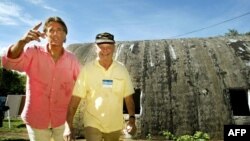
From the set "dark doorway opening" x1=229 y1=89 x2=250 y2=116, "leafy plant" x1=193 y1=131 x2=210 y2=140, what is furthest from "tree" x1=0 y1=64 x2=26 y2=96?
"leafy plant" x1=193 y1=131 x2=210 y2=140

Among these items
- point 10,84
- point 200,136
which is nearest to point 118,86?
point 200,136

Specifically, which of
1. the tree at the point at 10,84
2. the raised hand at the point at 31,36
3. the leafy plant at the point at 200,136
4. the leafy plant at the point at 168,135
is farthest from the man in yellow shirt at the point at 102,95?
the tree at the point at 10,84

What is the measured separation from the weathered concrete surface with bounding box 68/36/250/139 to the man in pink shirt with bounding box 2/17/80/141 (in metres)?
11.2

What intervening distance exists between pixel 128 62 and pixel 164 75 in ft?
7.11


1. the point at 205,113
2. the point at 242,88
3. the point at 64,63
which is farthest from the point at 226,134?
the point at 242,88

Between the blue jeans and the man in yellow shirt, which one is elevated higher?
the man in yellow shirt

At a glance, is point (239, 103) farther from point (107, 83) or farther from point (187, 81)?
point (107, 83)

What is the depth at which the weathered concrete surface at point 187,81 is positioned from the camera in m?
15.3

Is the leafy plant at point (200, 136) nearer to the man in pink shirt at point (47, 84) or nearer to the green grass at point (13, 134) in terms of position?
the green grass at point (13, 134)

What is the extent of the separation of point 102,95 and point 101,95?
14mm

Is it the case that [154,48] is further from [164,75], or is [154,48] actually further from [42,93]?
[42,93]

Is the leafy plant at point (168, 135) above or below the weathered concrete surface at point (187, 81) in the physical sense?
below

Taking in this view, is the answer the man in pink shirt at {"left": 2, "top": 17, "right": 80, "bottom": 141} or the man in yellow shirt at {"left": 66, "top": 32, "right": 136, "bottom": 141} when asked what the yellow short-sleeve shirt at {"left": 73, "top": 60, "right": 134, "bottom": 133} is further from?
the man in pink shirt at {"left": 2, "top": 17, "right": 80, "bottom": 141}

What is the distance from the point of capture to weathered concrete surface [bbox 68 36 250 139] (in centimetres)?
1530
